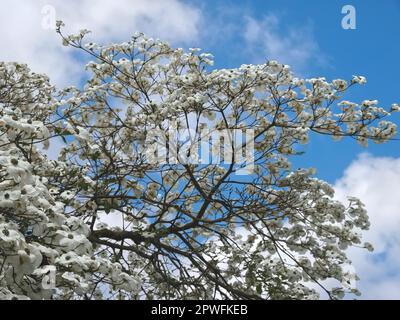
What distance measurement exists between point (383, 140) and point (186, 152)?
2.39 m

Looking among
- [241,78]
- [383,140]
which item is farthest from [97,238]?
[383,140]

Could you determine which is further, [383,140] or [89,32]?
[89,32]

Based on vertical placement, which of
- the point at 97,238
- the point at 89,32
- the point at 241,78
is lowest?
the point at 97,238

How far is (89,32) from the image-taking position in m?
7.57

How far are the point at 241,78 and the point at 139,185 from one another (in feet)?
5.70

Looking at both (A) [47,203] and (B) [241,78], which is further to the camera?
(B) [241,78]

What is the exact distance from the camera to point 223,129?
707 cm
